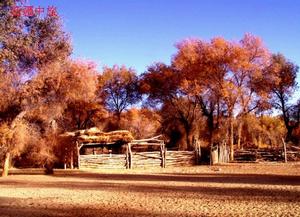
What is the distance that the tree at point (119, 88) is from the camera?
59.2 meters

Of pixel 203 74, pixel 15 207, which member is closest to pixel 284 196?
pixel 15 207

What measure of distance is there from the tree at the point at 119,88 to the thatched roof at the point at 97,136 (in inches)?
839

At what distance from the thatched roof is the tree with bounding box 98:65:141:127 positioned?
21.3 m

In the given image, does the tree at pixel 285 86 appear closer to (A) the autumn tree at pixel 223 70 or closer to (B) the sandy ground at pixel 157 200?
(A) the autumn tree at pixel 223 70

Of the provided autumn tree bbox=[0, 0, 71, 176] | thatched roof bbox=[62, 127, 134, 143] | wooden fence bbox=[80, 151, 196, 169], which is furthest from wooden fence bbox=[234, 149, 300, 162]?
autumn tree bbox=[0, 0, 71, 176]

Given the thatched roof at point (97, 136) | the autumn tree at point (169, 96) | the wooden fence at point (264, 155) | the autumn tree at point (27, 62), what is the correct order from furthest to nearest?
the autumn tree at point (169, 96) → the wooden fence at point (264, 155) → the thatched roof at point (97, 136) → the autumn tree at point (27, 62)

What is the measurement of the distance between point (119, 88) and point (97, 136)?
894 inches

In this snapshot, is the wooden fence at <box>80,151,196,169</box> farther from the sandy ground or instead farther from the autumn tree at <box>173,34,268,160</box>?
the sandy ground

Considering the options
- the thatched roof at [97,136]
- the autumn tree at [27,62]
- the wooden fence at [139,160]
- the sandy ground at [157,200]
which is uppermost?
the autumn tree at [27,62]

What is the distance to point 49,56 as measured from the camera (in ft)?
97.6

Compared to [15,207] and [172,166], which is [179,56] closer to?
[172,166]

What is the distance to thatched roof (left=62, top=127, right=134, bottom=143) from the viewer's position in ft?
119

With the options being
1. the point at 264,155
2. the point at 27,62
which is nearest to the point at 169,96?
the point at 264,155

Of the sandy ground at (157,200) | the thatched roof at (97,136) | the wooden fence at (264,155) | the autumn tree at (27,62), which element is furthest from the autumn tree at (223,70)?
the sandy ground at (157,200)
